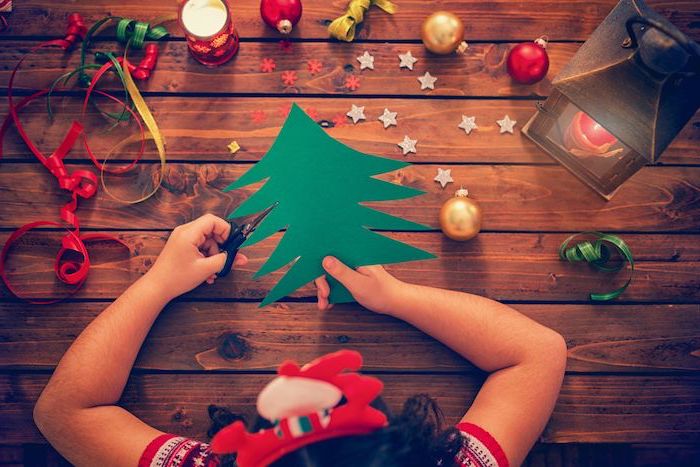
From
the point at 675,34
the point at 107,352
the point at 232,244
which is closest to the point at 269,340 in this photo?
the point at 232,244

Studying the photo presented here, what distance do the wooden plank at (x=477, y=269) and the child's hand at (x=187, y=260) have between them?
94mm

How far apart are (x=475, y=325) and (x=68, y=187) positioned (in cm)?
110

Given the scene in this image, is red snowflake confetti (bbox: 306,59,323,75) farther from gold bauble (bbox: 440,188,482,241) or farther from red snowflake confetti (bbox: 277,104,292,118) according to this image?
gold bauble (bbox: 440,188,482,241)

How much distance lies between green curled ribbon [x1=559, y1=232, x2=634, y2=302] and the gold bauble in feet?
0.85

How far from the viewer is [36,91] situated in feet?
4.55

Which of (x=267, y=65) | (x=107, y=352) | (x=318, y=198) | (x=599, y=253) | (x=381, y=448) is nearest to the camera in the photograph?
(x=381, y=448)

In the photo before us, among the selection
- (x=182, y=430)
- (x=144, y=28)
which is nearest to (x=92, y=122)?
(x=144, y=28)

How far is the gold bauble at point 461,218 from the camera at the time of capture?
4.10ft

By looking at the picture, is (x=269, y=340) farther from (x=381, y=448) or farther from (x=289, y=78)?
(x=289, y=78)

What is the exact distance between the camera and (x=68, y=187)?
1.31 metres

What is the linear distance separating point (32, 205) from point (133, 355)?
516 millimetres

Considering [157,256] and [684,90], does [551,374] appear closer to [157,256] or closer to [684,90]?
[684,90]

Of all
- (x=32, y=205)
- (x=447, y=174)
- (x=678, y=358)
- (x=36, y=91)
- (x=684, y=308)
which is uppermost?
(x=36, y=91)

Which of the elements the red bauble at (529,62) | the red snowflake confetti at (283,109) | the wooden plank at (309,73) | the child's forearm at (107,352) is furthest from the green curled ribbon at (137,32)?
the red bauble at (529,62)
